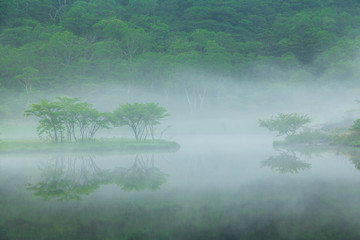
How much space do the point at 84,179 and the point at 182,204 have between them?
5.21 metres

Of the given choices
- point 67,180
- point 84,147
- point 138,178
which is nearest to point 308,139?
point 84,147

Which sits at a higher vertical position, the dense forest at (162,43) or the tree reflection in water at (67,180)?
the dense forest at (162,43)

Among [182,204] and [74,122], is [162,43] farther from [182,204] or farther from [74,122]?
[182,204]

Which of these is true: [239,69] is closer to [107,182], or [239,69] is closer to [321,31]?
[321,31]

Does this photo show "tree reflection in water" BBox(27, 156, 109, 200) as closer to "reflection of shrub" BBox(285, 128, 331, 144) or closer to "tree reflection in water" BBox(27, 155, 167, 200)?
"tree reflection in water" BBox(27, 155, 167, 200)

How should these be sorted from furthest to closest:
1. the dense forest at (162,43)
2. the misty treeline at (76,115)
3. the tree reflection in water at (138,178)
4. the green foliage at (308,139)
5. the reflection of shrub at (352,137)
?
the dense forest at (162,43), the green foliage at (308,139), the reflection of shrub at (352,137), the misty treeline at (76,115), the tree reflection in water at (138,178)

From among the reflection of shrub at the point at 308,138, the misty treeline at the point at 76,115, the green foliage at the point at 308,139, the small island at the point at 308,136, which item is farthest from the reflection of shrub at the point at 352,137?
the misty treeline at the point at 76,115

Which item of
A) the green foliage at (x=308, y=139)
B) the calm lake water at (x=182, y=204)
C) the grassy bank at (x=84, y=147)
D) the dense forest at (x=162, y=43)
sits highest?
the dense forest at (x=162, y=43)

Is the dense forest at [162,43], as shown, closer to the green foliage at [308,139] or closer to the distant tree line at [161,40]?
the distant tree line at [161,40]

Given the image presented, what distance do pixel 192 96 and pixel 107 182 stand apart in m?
54.1

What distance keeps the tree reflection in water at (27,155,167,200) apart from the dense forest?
122ft

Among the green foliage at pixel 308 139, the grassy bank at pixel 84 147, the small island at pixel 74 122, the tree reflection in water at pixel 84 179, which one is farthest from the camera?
the green foliage at pixel 308 139

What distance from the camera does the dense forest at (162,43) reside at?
54.0 metres

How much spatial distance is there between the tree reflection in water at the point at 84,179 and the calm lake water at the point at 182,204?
0.03m
